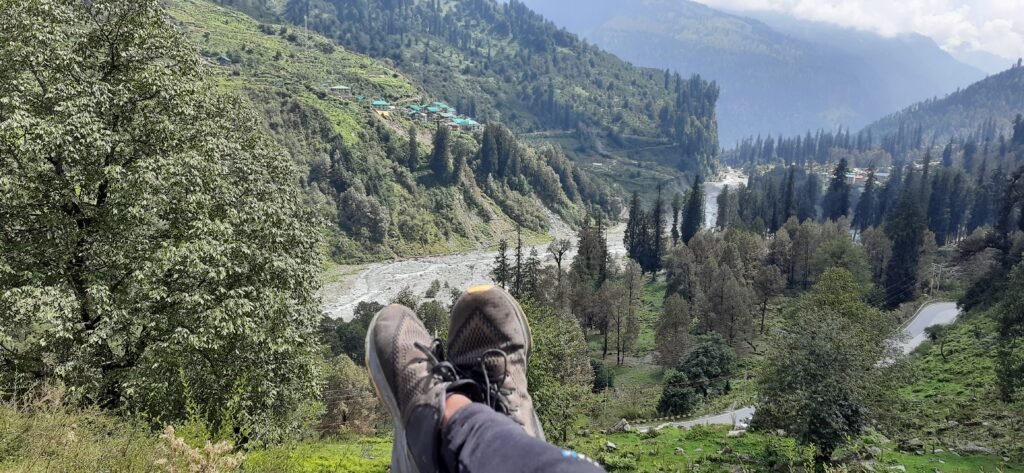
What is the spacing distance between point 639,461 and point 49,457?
1634 centimetres

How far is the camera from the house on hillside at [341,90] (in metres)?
149

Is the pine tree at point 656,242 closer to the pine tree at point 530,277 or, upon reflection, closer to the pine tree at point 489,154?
the pine tree at point 530,277

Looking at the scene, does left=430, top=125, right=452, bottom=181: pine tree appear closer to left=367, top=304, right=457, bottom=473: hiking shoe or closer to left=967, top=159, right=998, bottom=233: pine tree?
left=967, top=159, right=998, bottom=233: pine tree

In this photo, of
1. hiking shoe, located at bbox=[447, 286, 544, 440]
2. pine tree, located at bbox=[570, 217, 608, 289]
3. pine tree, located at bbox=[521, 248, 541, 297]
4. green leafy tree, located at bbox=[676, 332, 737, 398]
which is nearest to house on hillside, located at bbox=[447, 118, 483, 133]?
pine tree, located at bbox=[570, 217, 608, 289]

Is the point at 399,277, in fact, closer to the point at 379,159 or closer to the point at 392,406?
the point at 379,159

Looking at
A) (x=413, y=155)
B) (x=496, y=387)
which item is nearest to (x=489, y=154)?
(x=413, y=155)

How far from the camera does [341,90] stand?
498 ft

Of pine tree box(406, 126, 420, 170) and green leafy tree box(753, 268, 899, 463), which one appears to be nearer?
green leafy tree box(753, 268, 899, 463)

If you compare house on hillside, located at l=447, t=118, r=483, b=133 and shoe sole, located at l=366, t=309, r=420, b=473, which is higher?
house on hillside, located at l=447, t=118, r=483, b=133

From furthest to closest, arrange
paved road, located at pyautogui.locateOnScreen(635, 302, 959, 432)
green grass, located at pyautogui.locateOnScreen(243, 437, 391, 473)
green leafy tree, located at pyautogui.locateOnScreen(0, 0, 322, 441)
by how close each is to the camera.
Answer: paved road, located at pyautogui.locateOnScreen(635, 302, 959, 432) → green leafy tree, located at pyautogui.locateOnScreen(0, 0, 322, 441) → green grass, located at pyautogui.locateOnScreen(243, 437, 391, 473)

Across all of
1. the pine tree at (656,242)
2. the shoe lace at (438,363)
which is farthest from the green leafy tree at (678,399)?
the pine tree at (656,242)

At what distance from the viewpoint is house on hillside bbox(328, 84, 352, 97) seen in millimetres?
148512

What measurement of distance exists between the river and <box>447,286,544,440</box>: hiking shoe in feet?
240

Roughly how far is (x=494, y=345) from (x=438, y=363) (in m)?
0.71
